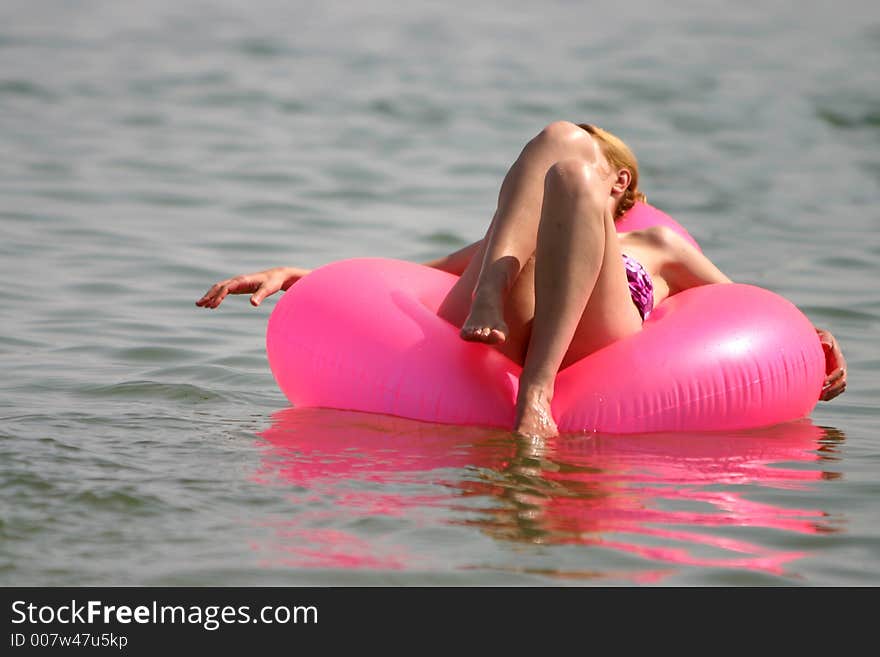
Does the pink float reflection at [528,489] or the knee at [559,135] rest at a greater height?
the knee at [559,135]

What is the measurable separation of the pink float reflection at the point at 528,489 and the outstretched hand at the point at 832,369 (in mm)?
211

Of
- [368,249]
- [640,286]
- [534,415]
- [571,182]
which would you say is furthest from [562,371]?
[368,249]

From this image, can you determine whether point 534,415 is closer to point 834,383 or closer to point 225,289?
point 225,289

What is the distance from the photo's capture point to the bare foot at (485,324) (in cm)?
365

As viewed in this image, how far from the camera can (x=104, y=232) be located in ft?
24.1

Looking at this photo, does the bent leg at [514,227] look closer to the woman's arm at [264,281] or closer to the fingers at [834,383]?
the woman's arm at [264,281]

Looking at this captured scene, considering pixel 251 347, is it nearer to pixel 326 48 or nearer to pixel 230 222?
pixel 230 222

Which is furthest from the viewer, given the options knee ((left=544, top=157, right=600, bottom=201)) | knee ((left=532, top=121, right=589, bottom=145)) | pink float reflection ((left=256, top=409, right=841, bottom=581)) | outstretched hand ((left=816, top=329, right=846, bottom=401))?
outstretched hand ((left=816, top=329, right=846, bottom=401))

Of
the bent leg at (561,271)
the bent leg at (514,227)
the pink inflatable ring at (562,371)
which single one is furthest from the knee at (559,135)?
the pink inflatable ring at (562,371)

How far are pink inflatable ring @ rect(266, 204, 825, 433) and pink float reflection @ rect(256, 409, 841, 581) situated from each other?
60mm

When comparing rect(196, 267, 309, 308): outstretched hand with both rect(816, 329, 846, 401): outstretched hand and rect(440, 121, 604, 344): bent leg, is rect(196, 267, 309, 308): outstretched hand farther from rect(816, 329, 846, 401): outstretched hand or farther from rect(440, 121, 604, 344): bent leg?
rect(816, 329, 846, 401): outstretched hand

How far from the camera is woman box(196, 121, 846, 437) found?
12.0ft

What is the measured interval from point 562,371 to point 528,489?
0.65 m

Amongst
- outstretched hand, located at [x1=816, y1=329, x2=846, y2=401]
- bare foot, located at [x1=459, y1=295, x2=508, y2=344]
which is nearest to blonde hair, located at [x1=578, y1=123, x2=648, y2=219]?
bare foot, located at [x1=459, y1=295, x2=508, y2=344]
